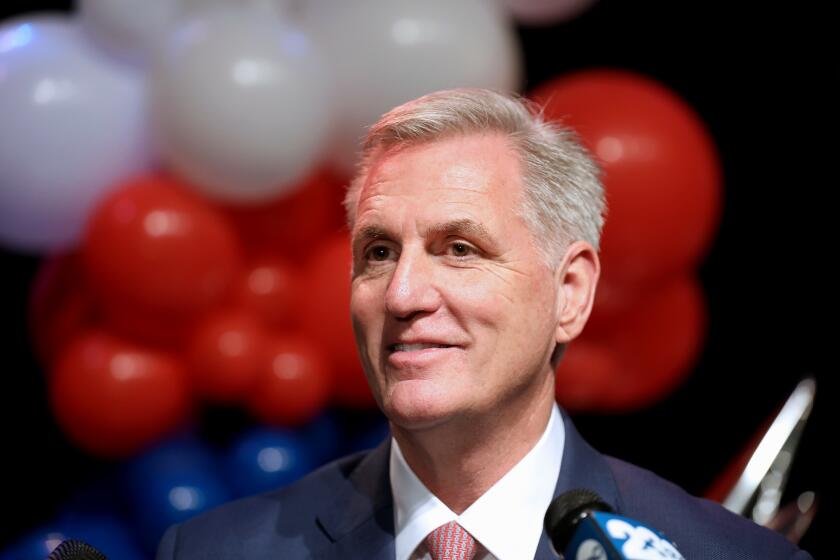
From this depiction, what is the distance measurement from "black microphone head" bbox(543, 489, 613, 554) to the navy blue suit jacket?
52cm

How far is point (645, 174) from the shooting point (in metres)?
3.19

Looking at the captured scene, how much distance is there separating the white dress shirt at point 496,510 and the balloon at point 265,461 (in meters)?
1.63

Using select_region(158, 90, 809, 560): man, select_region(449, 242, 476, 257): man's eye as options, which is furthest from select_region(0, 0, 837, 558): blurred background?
select_region(449, 242, 476, 257): man's eye

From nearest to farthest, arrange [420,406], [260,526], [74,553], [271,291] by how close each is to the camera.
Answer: [74,553] → [420,406] → [260,526] → [271,291]

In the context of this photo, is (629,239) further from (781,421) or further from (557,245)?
(557,245)

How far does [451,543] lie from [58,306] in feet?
7.54

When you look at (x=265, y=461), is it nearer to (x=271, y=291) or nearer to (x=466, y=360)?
(x=271, y=291)

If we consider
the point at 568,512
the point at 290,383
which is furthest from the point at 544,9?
the point at 568,512

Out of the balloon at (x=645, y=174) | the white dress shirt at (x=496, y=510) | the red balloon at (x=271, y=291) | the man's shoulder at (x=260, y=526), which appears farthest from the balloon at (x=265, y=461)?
the white dress shirt at (x=496, y=510)

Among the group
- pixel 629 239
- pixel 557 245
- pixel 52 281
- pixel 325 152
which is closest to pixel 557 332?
pixel 557 245

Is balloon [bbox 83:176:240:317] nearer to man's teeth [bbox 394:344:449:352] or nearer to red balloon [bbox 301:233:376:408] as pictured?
red balloon [bbox 301:233:376:408]

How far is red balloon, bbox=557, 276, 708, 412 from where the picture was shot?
11.5ft

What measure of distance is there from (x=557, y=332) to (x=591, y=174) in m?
0.30

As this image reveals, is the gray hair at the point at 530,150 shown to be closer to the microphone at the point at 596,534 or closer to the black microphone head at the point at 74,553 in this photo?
the microphone at the point at 596,534
